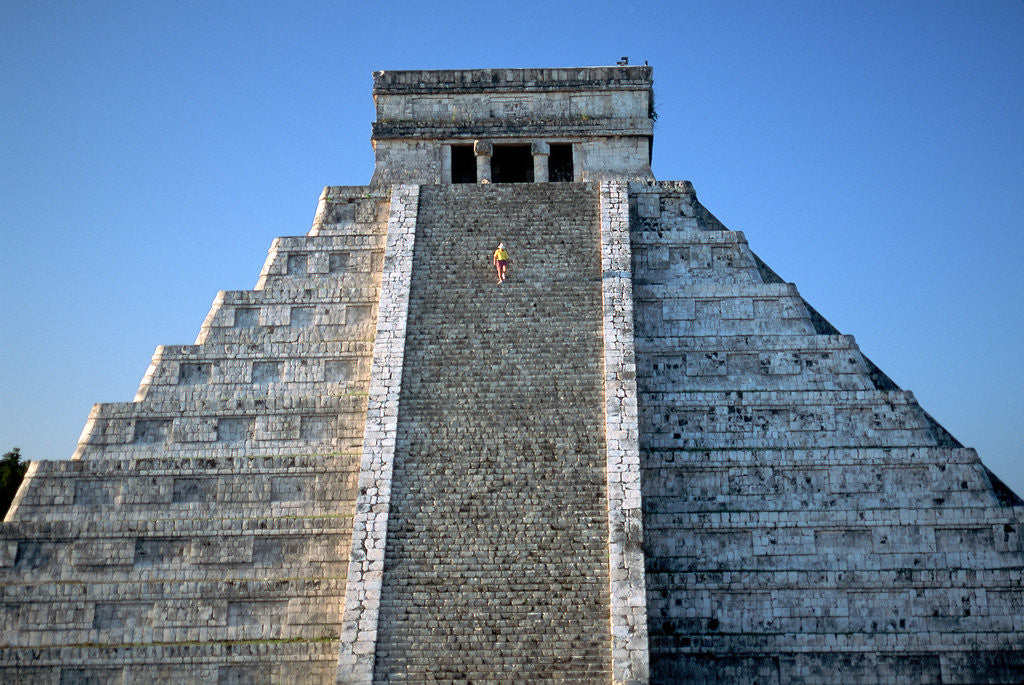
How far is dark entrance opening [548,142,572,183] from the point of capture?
23475 mm

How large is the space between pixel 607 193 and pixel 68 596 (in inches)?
472

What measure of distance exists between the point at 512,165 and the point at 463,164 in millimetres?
1542

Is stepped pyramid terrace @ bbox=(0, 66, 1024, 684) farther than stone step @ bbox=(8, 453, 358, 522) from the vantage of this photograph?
No

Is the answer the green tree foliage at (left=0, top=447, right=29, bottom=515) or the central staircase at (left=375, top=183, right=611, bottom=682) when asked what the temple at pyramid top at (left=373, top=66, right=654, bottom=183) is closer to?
the central staircase at (left=375, top=183, right=611, bottom=682)

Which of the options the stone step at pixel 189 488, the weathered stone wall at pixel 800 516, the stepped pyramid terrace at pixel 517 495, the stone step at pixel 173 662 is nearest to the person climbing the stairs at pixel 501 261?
the stepped pyramid terrace at pixel 517 495

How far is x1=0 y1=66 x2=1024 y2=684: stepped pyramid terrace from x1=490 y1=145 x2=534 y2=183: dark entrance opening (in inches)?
148

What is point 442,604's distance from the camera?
15.8m

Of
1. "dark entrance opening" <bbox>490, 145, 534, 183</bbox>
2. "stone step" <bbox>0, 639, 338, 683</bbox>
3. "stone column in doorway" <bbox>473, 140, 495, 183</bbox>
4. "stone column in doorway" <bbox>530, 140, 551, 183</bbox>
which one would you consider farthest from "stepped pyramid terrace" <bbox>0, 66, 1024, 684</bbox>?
"dark entrance opening" <bbox>490, 145, 534, 183</bbox>

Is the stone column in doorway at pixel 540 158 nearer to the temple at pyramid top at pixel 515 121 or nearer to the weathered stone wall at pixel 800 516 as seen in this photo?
the temple at pyramid top at pixel 515 121

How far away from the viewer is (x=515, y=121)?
2338cm

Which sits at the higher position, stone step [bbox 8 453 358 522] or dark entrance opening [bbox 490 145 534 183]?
dark entrance opening [bbox 490 145 534 183]

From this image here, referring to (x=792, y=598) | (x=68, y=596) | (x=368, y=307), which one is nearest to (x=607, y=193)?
(x=368, y=307)

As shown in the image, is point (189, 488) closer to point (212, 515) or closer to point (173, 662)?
point (212, 515)

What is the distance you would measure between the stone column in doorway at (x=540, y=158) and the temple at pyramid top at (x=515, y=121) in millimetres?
21
